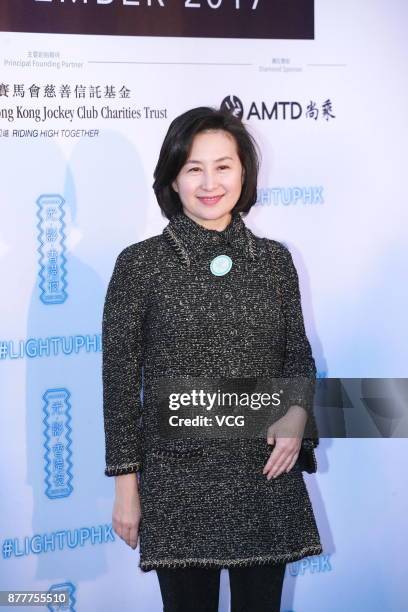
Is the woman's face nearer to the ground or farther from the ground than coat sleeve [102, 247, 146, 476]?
farther from the ground

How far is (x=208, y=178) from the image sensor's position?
1.54 metres

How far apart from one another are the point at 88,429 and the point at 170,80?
0.95 metres

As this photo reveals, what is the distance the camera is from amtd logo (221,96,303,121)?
2070mm

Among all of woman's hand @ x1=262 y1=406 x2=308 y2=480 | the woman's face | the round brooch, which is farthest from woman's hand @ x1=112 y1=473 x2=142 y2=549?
the woman's face

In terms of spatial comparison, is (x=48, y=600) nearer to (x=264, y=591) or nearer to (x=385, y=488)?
(x=264, y=591)

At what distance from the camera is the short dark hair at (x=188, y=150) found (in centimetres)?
154

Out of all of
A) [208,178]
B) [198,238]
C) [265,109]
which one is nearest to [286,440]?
[198,238]

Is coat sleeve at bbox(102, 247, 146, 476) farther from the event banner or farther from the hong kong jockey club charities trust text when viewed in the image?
the event banner

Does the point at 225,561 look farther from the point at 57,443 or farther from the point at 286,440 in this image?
the point at 57,443

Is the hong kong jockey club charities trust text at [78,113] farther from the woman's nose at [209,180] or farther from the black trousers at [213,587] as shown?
the black trousers at [213,587]

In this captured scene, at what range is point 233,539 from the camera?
1519 millimetres

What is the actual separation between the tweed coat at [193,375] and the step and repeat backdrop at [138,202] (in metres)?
0.56

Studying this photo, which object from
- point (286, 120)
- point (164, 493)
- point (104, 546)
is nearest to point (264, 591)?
point (164, 493)

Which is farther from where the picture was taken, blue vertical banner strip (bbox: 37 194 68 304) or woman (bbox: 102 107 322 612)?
blue vertical banner strip (bbox: 37 194 68 304)
